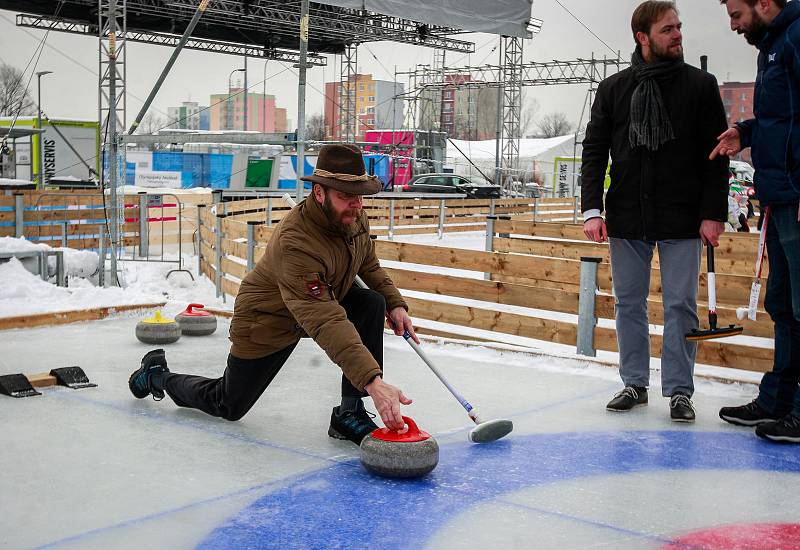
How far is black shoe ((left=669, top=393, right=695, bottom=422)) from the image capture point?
4426 mm

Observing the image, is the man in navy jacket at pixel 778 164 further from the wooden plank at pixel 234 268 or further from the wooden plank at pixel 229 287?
the wooden plank at pixel 229 287

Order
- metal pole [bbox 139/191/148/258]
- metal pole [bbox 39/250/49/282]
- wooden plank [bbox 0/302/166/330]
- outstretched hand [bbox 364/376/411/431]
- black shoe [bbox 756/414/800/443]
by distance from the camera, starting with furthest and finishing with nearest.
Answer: metal pole [bbox 139/191/148/258]
metal pole [bbox 39/250/49/282]
wooden plank [bbox 0/302/166/330]
black shoe [bbox 756/414/800/443]
outstretched hand [bbox 364/376/411/431]

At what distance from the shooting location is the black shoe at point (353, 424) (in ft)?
12.8

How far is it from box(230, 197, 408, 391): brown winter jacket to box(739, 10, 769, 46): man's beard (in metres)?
1.89

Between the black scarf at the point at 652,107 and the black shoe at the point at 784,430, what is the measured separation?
135 centimetres

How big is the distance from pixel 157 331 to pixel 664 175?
346 centimetres

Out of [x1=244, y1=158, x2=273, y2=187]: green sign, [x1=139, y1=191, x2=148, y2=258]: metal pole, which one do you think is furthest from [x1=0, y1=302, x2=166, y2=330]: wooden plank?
[x1=244, y1=158, x2=273, y2=187]: green sign

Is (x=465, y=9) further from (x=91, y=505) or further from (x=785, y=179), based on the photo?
(x=91, y=505)

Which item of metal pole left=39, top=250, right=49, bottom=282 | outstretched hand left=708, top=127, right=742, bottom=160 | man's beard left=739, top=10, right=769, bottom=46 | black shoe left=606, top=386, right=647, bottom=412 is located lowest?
black shoe left=606, top=386, right=647, bottom=412

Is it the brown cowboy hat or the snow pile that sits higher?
the brown cowboy hat

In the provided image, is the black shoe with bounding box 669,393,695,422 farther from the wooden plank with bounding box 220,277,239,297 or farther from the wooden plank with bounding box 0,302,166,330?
the wooden plank with bounding box 220,277,239,297

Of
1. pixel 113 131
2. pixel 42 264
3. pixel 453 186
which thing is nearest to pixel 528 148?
pixel 453 186

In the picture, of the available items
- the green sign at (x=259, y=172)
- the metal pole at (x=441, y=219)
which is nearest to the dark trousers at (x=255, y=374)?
the metal pole at (x=441, y=219)

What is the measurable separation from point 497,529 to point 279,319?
4.47ft
